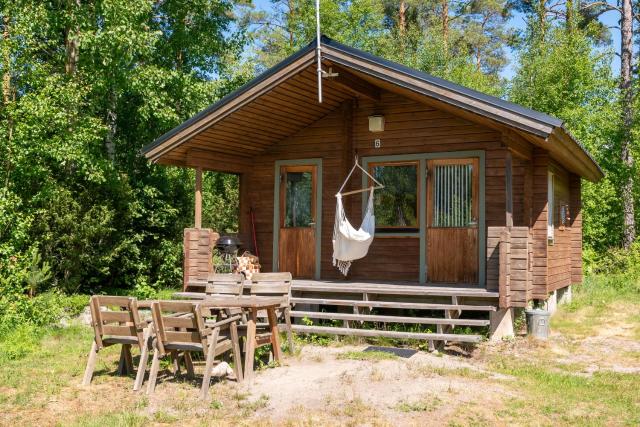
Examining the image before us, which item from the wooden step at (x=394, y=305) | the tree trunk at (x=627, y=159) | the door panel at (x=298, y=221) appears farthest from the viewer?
the tree trunk at (x=627, y=159)

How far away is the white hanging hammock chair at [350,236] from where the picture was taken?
8906 mm

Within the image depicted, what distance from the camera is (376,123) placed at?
9477 millimetres

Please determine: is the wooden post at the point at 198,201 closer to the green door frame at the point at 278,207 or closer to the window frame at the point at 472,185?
the green door frame at the point at 278,207

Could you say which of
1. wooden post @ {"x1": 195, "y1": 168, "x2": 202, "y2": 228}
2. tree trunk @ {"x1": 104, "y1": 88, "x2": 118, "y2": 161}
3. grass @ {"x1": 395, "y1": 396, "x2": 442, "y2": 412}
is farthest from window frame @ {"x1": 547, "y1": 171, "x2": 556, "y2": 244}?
tree trunk @ {"x1": 104, "y1": 88, "x2": 118, "y2": 161}

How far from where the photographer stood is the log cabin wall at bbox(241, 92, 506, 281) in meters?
8.88

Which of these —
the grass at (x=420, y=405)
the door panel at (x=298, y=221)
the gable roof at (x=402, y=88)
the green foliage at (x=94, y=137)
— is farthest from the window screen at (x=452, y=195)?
the green foliage at (x=94, y=137)

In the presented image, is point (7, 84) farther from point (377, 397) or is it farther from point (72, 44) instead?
point (377, 397)

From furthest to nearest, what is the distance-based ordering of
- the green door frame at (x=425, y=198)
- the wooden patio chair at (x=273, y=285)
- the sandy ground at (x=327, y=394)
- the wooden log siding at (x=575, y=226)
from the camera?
the wooden log siding at (x=575, y=226), the green door frame at (x=425, y=198), the wooden patio chair at (x=273, y=285), the sandy ground at (x=327, y=394)

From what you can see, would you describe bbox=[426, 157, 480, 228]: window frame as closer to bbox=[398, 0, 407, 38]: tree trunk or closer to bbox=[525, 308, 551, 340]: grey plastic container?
bbox=[525, 308, 551, 340]: grey plastic container

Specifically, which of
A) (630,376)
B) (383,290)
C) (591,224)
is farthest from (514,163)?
(591,224)

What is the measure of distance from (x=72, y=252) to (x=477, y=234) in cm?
703

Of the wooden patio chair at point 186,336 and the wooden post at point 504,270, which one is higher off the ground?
the wooden post at point 504,270

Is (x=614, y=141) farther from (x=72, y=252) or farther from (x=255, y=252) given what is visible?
(x=72, y=252)

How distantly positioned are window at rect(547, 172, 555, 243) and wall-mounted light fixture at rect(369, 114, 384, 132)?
261 centimetres
